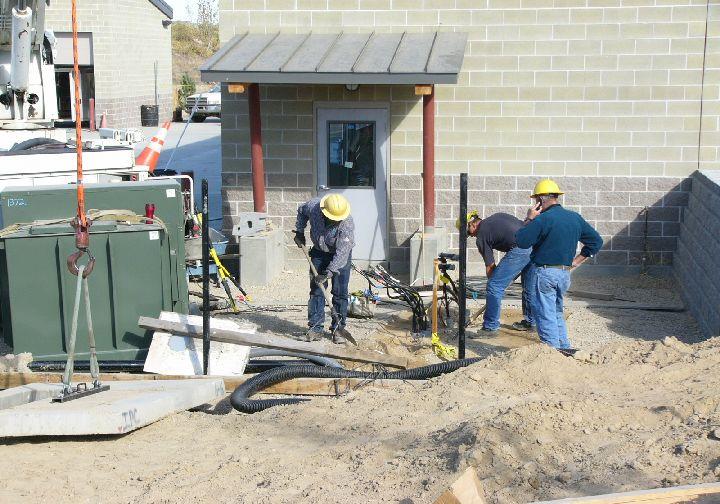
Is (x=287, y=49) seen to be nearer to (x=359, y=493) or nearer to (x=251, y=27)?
(x=251, y=27)

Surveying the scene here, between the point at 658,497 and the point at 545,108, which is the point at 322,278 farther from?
the point at 658,497

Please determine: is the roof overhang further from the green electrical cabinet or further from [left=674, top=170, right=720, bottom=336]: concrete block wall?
the green electrical cabinet

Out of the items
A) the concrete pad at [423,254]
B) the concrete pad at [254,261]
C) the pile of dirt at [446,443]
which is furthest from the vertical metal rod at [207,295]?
the concrete pad at [423,254]

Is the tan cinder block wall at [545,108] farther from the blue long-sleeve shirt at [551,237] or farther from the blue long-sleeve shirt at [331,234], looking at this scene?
the blue long-sleeve shirt at [551,237]

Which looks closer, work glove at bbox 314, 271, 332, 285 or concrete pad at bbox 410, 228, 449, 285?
work glove at bbox 314, 271, 332, 285

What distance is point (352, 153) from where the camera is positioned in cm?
1508

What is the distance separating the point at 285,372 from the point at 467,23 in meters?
7.56

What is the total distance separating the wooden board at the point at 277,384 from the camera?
8617mm

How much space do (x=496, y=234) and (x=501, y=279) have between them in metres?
0.51

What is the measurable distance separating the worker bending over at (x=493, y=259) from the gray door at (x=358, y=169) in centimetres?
358

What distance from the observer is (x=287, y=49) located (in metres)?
14.6

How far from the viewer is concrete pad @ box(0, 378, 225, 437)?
725 centimetres

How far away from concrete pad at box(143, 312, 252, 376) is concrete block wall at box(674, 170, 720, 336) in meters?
5.04

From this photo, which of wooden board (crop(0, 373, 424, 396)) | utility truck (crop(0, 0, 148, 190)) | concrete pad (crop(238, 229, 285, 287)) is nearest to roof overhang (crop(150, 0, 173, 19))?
utility truck (crop(0, 0, 148, 190))
